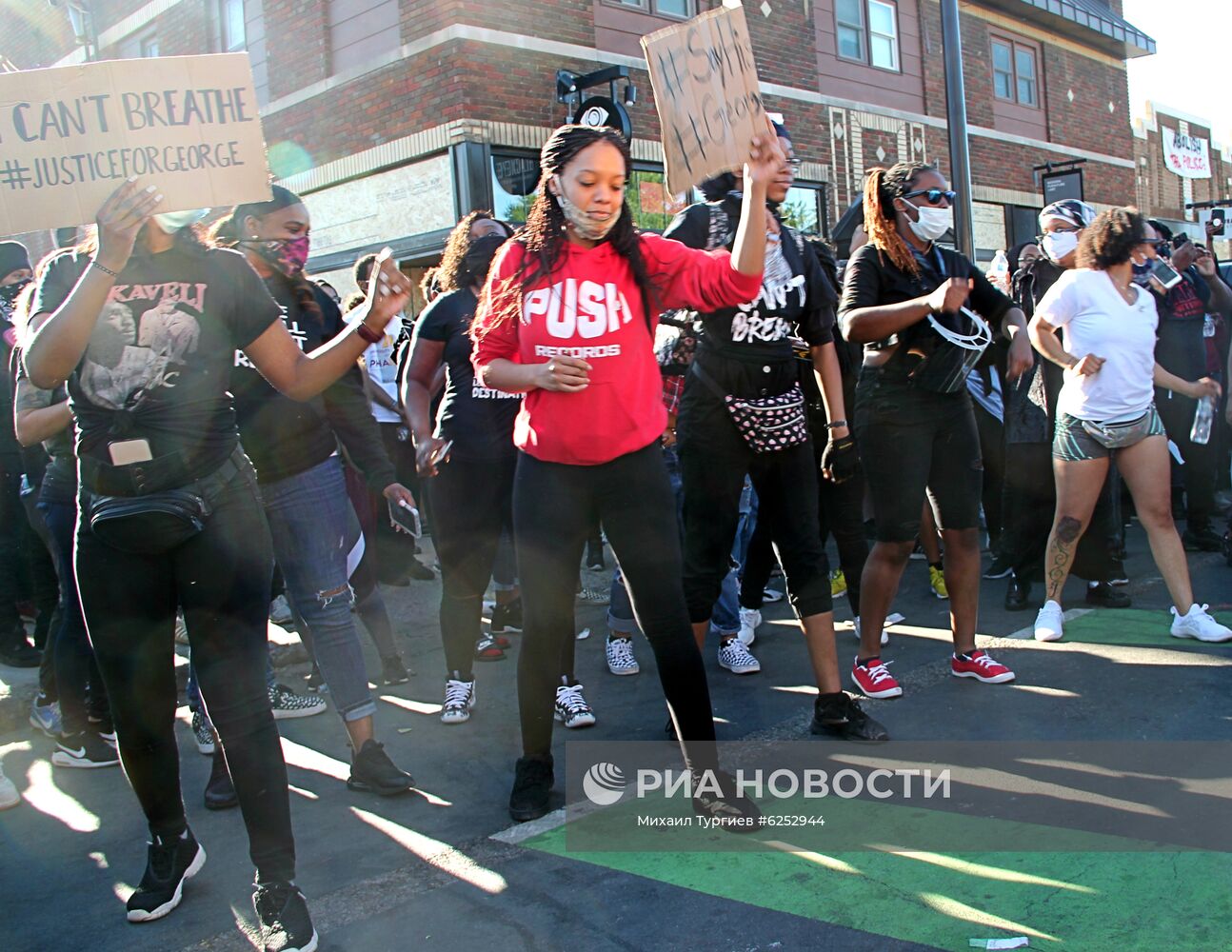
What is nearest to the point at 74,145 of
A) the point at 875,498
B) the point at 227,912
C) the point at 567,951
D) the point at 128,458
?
the point at 128,458

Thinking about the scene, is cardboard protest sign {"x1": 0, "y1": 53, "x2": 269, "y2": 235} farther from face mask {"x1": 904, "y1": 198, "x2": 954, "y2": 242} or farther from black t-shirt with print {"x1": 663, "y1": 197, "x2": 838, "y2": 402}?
face mask {"x1": 904, "y1": 198, "x2": 954, "y2": 242}

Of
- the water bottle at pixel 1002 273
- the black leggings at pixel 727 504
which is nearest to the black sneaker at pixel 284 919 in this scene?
the black leggings at pixel 727 504

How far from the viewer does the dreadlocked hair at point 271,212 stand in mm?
3953

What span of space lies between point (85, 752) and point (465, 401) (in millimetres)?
2036

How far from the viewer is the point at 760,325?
13.5ft

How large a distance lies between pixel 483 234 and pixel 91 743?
2.58m

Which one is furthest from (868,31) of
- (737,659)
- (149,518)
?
(149,518)

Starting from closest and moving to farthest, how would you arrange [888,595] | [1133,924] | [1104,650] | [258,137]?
1. [1133,924]
2. [258,137]
3. [888,595]
4. [1104,650]

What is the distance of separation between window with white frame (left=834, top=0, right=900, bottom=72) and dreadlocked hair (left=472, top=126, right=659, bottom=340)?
1420 cm

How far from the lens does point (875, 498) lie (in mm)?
4535

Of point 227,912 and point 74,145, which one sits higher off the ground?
point 74,145

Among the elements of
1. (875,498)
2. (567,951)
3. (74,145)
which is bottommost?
(567,951)

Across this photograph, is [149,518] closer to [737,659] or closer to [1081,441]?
[737,659]

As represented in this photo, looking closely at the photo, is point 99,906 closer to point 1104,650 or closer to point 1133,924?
point 1133,924
